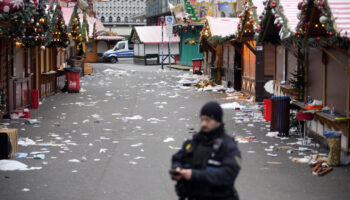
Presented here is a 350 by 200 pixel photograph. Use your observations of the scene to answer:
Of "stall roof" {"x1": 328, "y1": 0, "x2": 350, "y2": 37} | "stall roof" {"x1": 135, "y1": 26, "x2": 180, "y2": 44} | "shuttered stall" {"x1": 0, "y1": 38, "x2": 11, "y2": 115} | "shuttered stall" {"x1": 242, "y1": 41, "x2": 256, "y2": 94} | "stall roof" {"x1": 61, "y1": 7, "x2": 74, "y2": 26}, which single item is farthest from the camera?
"stall roof" {"x1": 135, "y1": 26, "x2": 180, "y2": 44}

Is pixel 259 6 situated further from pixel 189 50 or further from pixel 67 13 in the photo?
pixel 189 50

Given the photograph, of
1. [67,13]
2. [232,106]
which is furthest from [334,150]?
[67,13]

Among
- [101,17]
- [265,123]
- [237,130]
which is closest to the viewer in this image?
[237,130]

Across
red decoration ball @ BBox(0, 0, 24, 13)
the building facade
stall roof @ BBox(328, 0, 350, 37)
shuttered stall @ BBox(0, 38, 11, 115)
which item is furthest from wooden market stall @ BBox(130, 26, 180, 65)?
stall roof @ BBox(328, 0, 350, 37)

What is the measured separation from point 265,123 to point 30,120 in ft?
21.3

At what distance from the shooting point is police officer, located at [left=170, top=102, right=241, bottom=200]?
433 centimetres

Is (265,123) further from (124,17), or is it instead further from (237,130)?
(124,17)

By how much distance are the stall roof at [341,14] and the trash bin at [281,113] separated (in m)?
4.29

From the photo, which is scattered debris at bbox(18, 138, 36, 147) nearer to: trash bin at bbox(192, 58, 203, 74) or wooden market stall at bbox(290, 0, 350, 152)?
wooden market stall at bbox(290, 0, 350, 152)

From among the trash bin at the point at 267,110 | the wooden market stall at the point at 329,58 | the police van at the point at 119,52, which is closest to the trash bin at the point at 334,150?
the wooden market stall at the point at 329,58

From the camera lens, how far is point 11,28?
1138cm

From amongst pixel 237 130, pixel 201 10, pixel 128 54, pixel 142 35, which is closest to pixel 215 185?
pixel 237 130

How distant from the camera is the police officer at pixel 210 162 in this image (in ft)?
14.2

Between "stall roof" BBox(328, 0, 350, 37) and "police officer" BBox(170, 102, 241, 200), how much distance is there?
15.5 ft
